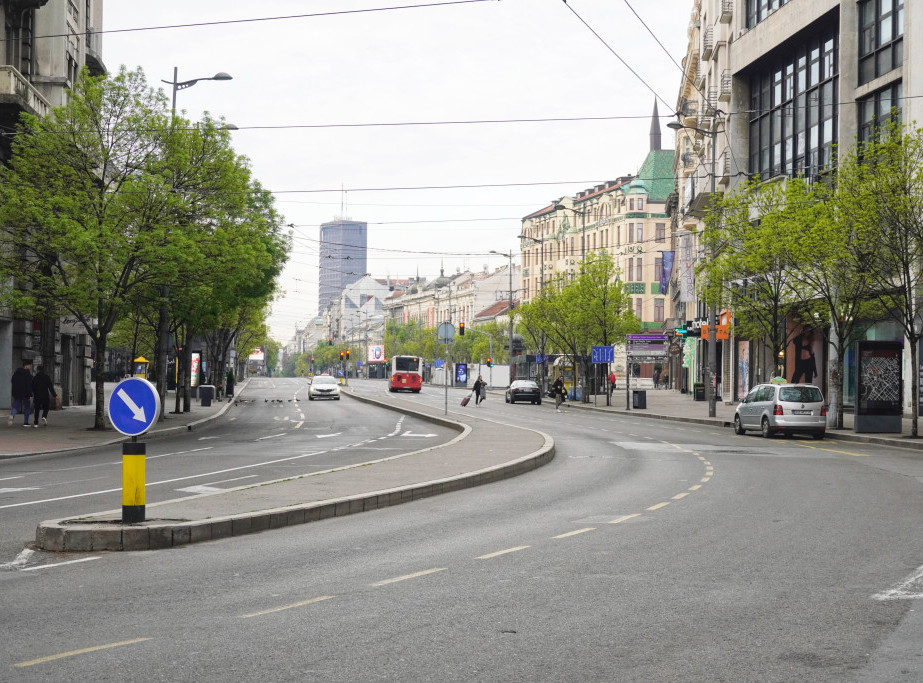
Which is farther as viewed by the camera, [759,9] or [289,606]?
[759,9]

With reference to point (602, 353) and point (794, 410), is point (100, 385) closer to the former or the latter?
point (794, 410)

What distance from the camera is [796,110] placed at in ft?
154

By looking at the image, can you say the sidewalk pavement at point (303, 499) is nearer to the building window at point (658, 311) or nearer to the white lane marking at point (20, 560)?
the white lane marking at point (20, 560)

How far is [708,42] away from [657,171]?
158 feet

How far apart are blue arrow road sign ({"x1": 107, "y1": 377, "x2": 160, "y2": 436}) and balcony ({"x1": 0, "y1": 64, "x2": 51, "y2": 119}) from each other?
2390 cm

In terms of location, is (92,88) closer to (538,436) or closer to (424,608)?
(538,436)

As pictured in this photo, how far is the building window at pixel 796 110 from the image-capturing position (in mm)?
Result: 43594

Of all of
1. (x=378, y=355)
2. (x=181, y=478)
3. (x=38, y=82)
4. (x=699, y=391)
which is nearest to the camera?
(x=181, y=478)

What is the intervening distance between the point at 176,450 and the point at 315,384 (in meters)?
42.7

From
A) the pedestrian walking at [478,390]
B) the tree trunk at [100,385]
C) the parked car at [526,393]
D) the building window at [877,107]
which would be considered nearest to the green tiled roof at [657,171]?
the parked car at [526,393]

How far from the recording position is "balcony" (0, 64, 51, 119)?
31.7 m

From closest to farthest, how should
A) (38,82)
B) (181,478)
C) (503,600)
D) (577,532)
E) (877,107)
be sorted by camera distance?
(503,600) < (577,532) < (181,478) < (38,82) < (877,107)

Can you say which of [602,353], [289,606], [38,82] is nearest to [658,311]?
[602,353]

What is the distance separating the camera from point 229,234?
30.9m
